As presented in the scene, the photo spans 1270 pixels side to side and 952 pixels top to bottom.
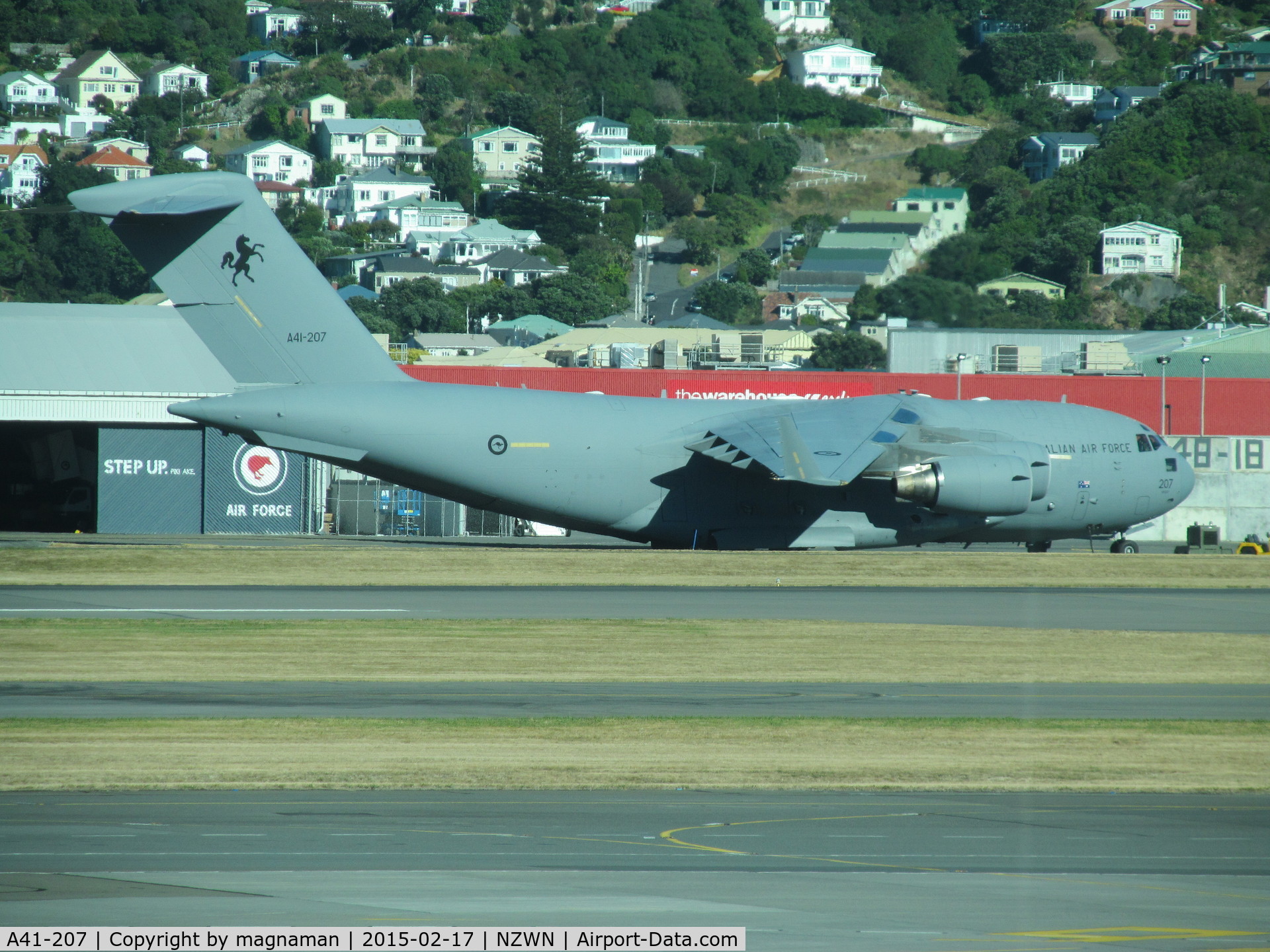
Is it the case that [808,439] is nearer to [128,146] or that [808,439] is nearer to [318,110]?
[128,146]

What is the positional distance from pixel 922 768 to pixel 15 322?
147 ft

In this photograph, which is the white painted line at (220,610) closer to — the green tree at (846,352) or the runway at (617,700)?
the runway at (617,700)

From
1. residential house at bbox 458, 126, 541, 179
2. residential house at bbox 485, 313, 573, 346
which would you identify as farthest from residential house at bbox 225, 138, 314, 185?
residential house at bbox 485, 313, 573, 346

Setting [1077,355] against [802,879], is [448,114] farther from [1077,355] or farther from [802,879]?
[802,879]

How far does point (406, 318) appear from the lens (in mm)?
116312

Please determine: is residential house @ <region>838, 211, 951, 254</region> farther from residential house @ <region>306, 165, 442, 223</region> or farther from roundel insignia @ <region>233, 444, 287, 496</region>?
residential house @ <region>306, 165, 442, 223</region>

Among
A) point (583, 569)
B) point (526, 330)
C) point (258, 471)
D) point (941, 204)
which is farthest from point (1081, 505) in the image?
point (526, 330)

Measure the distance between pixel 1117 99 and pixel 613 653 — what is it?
15439 centimetres

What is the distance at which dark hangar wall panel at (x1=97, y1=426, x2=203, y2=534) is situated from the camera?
163 ft

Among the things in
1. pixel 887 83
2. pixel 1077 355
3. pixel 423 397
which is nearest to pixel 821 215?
pixel 887 83

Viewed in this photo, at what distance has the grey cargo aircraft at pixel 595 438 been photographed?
96.9 ft

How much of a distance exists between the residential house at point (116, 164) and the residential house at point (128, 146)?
5.03 meters

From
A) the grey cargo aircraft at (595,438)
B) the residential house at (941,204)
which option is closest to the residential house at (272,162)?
the residential house at (941,204)

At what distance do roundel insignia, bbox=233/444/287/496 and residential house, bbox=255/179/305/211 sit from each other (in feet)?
392
